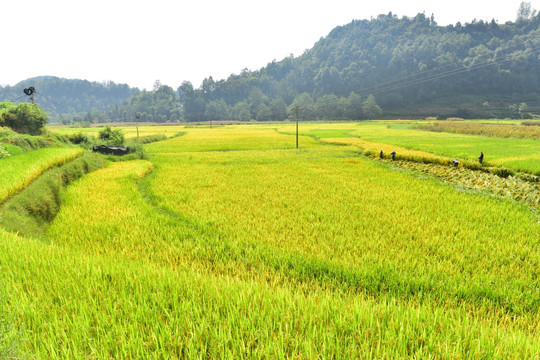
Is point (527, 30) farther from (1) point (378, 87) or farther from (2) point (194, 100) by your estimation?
(2) point (194, 100)

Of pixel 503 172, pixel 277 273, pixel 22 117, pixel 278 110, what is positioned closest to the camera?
pixel 277 273

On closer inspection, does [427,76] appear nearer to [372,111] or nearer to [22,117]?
[372,111]

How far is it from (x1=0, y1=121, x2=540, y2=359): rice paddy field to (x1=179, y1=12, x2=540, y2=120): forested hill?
107166 millimetres

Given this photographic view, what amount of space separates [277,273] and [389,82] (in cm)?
16455

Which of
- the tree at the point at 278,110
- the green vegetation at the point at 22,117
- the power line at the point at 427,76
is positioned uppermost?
the power line at the point at 427,76

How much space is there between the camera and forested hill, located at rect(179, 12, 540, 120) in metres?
114

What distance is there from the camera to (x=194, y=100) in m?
163

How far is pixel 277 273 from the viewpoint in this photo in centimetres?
464

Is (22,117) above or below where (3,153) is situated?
above

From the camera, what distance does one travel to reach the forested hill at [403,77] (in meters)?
114

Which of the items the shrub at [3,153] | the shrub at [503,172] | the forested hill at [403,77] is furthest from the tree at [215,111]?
the shrub at [503,172]

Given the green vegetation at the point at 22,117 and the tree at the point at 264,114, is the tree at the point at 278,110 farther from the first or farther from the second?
the green vegetation at the point at 22,117

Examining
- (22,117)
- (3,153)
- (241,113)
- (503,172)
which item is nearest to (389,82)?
(241,113)

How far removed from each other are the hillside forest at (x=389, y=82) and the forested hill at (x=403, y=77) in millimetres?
478
